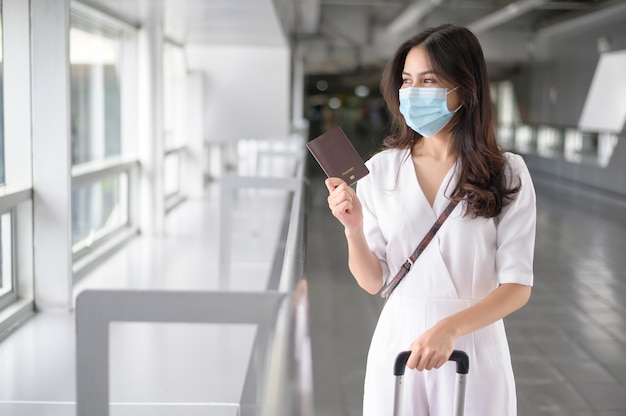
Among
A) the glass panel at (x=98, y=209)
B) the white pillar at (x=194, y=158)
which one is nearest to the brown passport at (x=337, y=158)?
the glass panel at (x=98, y=209)

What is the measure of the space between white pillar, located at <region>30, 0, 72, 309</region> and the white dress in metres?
4.05

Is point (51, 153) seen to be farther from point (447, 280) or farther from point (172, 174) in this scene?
point (172, 174)

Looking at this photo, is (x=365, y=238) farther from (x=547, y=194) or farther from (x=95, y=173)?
(x=547, y=194)

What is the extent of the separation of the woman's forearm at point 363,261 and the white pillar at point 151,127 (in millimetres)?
7693

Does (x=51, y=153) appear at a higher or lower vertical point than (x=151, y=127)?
lower

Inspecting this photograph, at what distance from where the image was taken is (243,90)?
489 inches

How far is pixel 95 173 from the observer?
7.45 metres

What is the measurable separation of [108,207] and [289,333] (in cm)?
781

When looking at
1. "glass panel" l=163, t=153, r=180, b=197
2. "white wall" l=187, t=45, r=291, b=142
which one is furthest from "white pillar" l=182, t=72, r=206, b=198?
"white wall" l=187, t=45, r=291, b=142

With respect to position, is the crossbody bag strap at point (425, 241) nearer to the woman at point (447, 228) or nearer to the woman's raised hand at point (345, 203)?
the woman at point (447, 228)

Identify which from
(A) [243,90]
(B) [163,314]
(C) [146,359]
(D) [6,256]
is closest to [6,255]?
(D) [6,256]

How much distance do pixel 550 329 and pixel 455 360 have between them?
444 centimetres

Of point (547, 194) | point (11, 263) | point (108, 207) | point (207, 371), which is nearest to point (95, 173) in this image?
point (108, 207)

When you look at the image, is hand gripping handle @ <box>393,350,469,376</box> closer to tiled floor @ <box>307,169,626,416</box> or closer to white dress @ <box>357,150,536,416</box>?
white dress @ <box>357,150,536,416</box>
